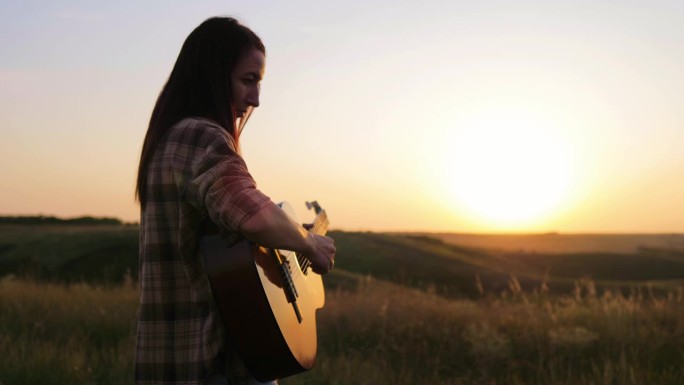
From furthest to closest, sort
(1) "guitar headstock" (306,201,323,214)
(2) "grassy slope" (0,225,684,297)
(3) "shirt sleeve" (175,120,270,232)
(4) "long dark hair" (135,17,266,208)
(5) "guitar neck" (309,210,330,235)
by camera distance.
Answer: (2) "grassy slope" (0,225,684,297) < (1) "guitar headstock" (306,201,323,214) < (5) "guitar neck" (309,210,330,235) < (4) "long dark hair" (135,17,266,208) < (3) "shirt sleeve" (175,120,270,232)

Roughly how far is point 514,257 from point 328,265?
39.3 m

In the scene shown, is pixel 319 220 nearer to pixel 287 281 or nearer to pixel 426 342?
pixel 287 281

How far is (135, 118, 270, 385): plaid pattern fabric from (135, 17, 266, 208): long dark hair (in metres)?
0.08

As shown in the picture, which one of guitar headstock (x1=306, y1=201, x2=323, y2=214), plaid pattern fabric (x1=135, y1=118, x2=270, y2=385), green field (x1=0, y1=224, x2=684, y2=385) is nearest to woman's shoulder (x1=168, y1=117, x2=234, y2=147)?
plaid pattern fabric (x1=135, y1=118, x2=270, y2=385)

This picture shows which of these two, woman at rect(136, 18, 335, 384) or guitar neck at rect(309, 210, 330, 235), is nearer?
woman at rect(136, 18, 335, 384)

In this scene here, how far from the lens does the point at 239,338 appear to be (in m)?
2.23

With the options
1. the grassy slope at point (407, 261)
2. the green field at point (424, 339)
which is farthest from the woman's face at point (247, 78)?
the grassy slope at point (407, 261)

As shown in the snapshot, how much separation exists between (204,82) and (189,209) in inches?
15.8

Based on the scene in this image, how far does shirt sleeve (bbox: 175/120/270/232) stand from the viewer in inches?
78.5

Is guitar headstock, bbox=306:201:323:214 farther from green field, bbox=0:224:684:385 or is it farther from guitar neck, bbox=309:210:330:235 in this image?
green field, bbox=0:224:684:385

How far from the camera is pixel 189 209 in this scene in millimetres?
2203

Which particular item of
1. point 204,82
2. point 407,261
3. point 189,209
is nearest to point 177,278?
point 189,209

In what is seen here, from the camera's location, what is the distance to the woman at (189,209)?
221 centimetres

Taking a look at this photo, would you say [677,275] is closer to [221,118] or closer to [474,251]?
[474,251]
